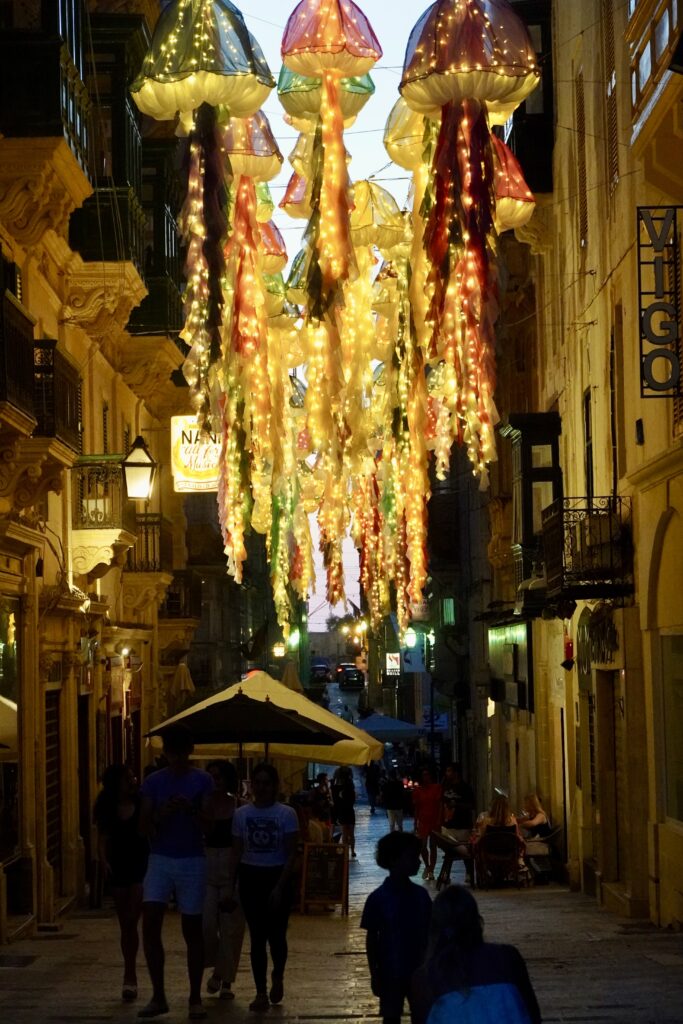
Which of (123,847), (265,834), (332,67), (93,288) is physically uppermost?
(93,288)

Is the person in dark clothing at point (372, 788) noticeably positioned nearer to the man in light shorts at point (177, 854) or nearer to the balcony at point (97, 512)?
the balcony at point (97, 512)

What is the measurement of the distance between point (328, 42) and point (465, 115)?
95cm

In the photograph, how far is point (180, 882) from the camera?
1097cm

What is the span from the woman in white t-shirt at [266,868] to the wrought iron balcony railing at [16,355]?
6.01 meters

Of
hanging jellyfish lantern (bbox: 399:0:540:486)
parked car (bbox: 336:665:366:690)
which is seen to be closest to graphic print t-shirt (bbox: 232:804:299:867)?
hanging jellyfish lantern (bbox: 399:0:540:486)

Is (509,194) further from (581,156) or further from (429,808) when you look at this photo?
(429,808)

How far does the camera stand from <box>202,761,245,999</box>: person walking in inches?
466

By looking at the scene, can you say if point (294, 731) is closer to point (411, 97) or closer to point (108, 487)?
point (108, 487)

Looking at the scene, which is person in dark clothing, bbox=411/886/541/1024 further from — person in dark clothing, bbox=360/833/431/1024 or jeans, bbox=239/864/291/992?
jeans, bbox=239/864/291/992

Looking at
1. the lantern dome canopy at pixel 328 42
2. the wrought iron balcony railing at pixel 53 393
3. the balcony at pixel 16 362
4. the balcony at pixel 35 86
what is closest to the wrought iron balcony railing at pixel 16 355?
the balcony at pixel 16 362

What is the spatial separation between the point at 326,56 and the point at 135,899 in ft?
19.0

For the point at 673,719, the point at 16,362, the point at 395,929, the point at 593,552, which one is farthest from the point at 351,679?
the point at 395,929

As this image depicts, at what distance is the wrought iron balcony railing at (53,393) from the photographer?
18297mm

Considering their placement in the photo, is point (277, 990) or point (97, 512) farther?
point (97, 512)
